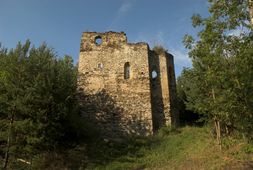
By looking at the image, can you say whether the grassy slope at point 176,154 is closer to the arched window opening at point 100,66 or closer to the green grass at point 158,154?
the green grass at point 158,154

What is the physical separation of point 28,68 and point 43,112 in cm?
265

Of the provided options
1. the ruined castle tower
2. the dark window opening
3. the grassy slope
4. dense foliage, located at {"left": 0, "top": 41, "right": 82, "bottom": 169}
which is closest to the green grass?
the grassy slope

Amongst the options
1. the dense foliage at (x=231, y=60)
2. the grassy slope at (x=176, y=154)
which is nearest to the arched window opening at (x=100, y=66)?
the grassy slope at (x=176, y=154)

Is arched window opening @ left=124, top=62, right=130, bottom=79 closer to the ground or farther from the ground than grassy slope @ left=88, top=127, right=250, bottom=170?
farther from the ground

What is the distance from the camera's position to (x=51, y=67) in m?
15.4

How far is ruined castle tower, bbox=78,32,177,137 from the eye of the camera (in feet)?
62.6

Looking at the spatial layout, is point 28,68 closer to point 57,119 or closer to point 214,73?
point 57,119

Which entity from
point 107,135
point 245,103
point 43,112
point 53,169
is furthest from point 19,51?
point 245,103

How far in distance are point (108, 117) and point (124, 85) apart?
7.71 feet

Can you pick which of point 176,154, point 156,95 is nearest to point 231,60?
point 176,154

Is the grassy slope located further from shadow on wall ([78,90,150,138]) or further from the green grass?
shadow on wall ([78,90,150,138])

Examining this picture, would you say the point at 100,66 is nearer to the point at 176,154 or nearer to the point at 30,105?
the point at 30,105

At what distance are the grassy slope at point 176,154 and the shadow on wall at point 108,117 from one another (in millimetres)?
1750

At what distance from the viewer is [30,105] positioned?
43.1 feet
